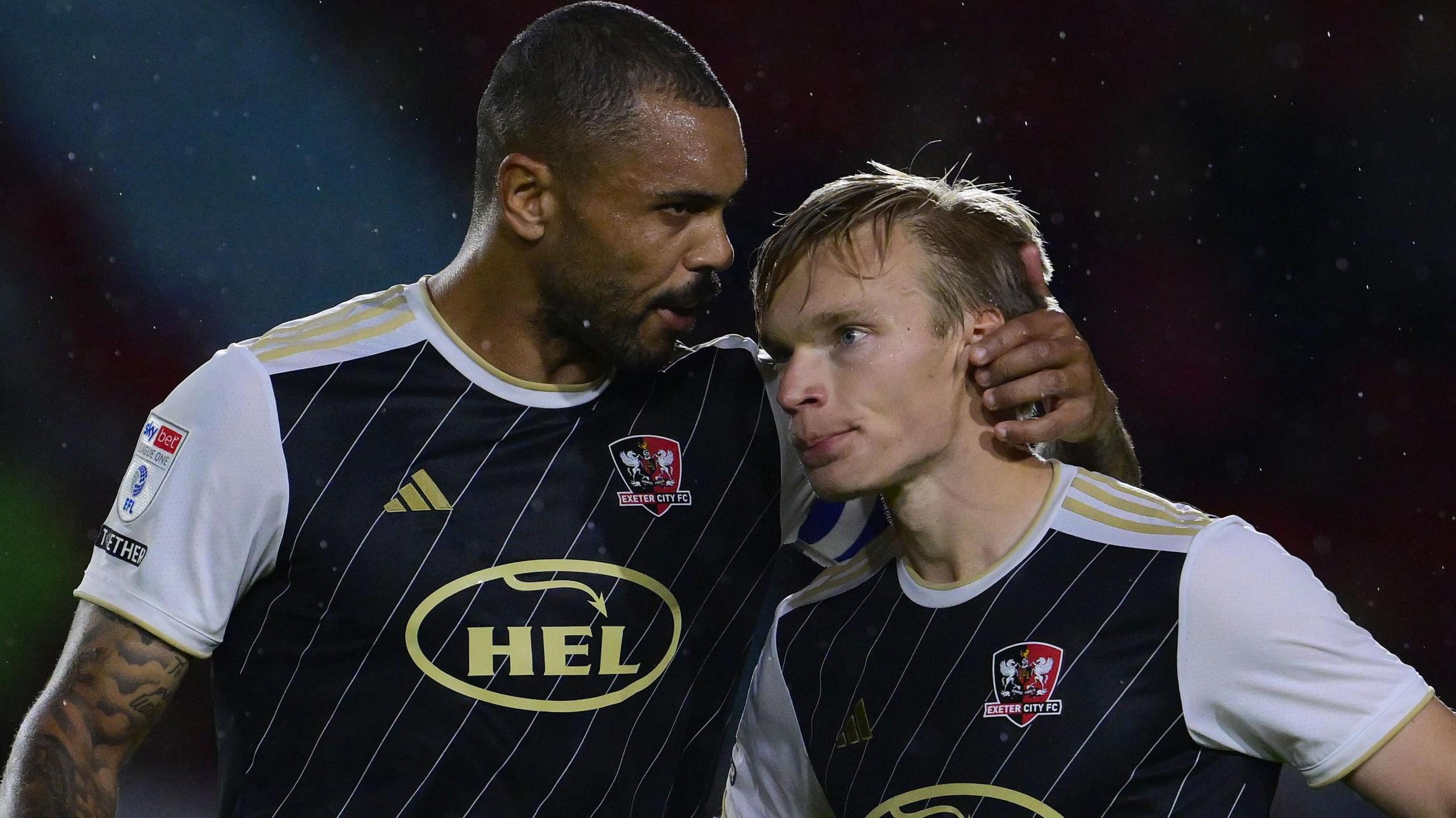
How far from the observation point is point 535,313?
2598 mm

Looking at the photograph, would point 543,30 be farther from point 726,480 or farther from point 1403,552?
point 1403,552

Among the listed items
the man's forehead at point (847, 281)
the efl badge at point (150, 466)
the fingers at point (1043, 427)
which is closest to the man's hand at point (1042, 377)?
the fingers at point (1043, 427)

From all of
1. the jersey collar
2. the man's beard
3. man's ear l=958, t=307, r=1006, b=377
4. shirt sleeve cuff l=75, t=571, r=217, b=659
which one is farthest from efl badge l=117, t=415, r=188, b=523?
man's ear l=958, t=307, r=1006, b=377

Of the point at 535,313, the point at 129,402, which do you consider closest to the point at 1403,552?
the point at 535,313

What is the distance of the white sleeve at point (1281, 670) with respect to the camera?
6.19ft

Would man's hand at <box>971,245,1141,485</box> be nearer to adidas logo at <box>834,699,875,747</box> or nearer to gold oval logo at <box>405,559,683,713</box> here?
adidas logo at <box>834,699,875,747</box>

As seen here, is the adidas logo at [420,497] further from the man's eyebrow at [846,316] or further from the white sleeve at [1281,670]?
the white sleeve at [1281,670]

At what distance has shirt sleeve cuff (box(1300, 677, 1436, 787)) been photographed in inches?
73.8

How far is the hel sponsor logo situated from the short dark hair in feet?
2.83

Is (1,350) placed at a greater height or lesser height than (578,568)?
greater

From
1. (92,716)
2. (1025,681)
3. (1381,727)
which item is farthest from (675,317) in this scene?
(1381,727)

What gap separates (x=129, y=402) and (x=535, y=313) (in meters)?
3.19

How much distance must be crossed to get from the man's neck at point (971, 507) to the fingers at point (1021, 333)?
0.48 ft

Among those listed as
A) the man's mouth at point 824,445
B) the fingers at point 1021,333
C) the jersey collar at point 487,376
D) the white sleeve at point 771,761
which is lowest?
the white sleeve at point 771,761
